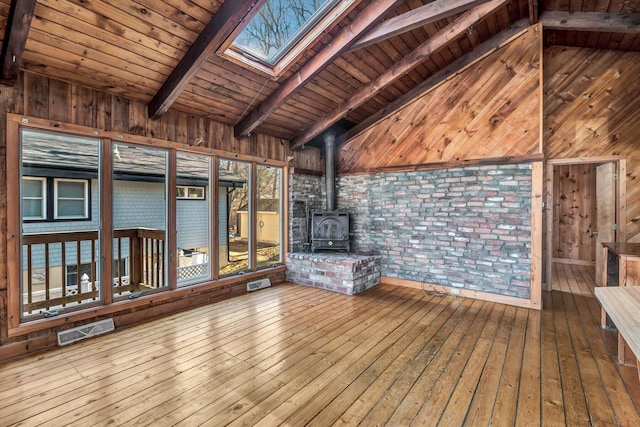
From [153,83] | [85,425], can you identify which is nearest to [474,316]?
[85,425]

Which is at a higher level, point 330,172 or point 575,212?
point 330,172

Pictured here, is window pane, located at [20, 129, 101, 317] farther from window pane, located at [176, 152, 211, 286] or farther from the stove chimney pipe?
the stove chimney pipe

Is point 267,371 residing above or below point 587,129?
below

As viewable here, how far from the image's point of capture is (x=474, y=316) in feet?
12.9

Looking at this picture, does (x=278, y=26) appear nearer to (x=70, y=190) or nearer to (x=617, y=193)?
(x=70, y=190)

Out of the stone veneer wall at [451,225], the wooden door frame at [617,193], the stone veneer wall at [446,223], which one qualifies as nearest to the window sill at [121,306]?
the stone veneer wall at [446,223]

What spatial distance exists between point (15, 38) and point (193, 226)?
269 cm

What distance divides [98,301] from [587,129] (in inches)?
298

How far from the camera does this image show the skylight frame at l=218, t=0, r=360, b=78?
3181 mm

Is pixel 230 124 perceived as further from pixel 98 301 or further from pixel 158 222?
pixel 98 301

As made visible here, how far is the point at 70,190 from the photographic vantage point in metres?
4.21

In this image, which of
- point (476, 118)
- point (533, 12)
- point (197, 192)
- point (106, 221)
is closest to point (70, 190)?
point (106, 221)

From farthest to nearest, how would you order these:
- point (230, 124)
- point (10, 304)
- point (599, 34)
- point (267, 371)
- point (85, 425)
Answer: point (230, 124) → point (599, 34) → point (10, 304) → point (267, 371) → point (85, 425)

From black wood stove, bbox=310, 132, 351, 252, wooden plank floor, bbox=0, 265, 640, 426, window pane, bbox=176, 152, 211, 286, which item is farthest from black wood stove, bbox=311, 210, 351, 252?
window pane, bbox=176, 152, 211, 286
